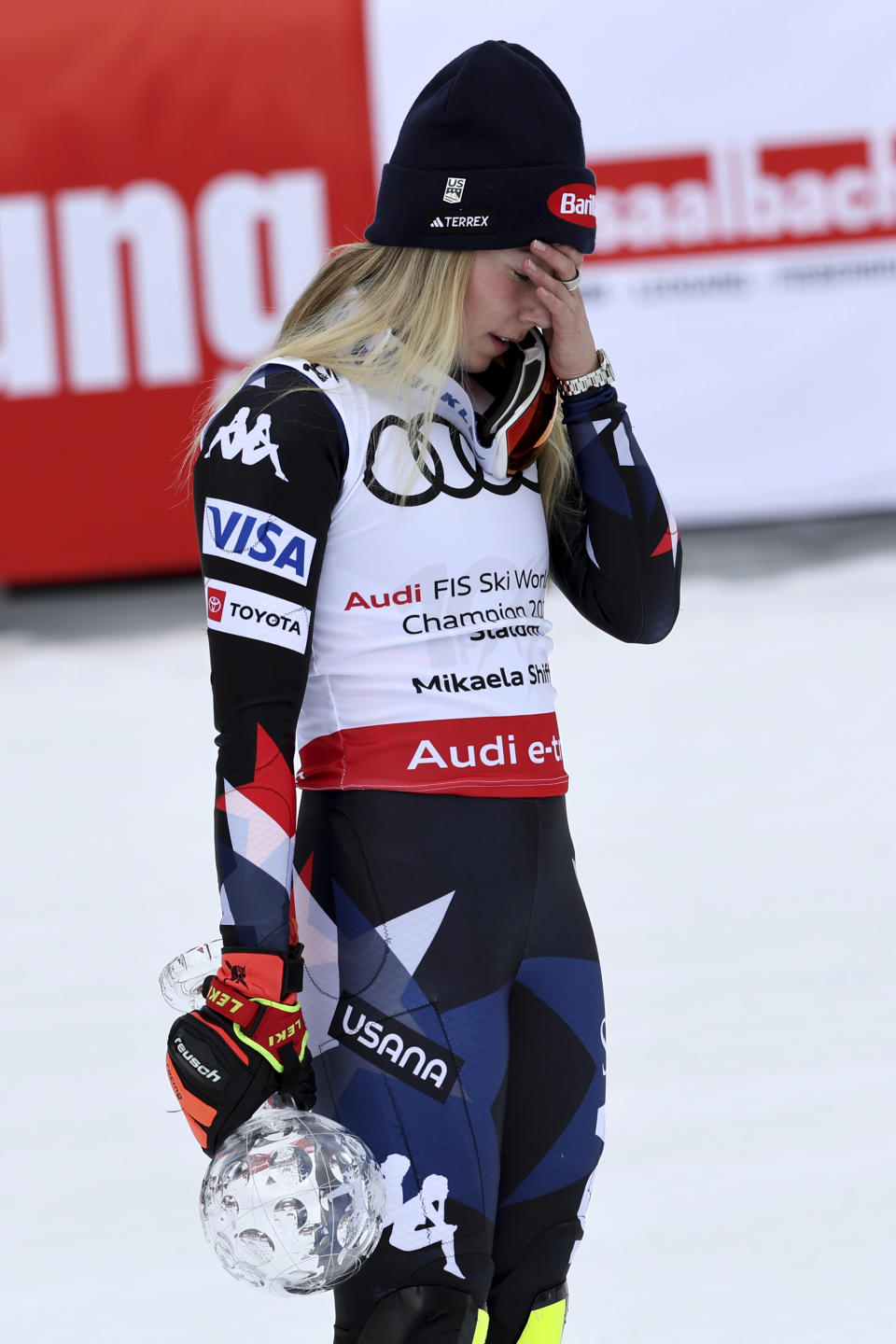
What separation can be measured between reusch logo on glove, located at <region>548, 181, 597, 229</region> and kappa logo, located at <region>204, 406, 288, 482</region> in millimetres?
342

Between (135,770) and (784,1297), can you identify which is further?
(135,770)

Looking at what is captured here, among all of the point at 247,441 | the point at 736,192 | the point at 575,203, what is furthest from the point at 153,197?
the point at 247,441

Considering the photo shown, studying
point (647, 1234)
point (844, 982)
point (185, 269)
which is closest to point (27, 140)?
point (185, 269)

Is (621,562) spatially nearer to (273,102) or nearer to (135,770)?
(135,770)

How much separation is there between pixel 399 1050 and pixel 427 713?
30 centimetres

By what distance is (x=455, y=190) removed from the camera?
150 cm

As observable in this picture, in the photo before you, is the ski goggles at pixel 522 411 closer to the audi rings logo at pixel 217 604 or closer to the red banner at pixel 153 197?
the audi rings logo at pixel 217 604

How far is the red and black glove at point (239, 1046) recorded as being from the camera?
1.37 m

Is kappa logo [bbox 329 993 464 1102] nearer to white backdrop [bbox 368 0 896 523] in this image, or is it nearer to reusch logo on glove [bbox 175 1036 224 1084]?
reusch logo on glove [bbox 175 1036 224 1084]

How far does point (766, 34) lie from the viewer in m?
6.17

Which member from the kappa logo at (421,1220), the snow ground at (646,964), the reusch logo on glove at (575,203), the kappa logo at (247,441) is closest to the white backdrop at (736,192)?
the snow ground at (646,964)

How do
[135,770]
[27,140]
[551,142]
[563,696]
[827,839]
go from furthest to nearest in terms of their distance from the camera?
[27,140]
[563,696]
[135,770]
[827,839]
[551,142]

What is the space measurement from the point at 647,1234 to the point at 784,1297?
9.8 inches

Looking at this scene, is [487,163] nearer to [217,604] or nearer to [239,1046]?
[217,604]
